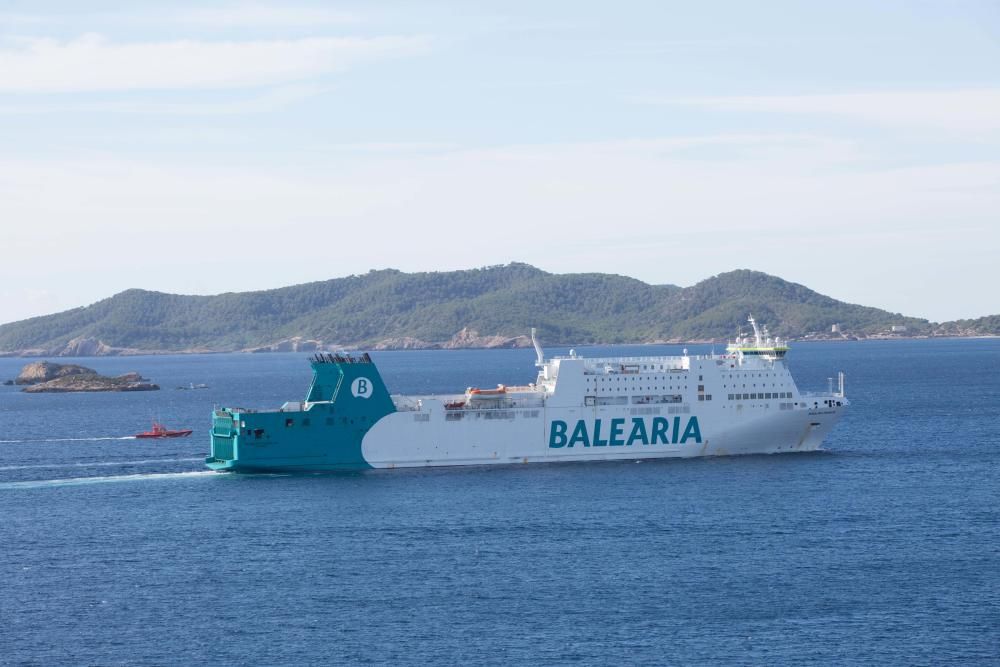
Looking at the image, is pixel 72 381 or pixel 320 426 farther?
pixel 72 381

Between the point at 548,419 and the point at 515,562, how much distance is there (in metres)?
19.3

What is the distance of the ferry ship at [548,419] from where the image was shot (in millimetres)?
57250

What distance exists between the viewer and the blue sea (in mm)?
32000

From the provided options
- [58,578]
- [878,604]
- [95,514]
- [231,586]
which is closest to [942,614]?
[878,604]

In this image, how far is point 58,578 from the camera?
127ft

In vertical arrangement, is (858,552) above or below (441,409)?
below

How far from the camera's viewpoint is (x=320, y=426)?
2255 inches

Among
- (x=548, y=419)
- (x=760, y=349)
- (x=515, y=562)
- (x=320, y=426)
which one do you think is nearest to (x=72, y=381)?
(x=320, y=426)

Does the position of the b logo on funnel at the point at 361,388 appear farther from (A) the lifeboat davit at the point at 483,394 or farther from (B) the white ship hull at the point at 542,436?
(A) the lifeboat davit at the point at 483,394

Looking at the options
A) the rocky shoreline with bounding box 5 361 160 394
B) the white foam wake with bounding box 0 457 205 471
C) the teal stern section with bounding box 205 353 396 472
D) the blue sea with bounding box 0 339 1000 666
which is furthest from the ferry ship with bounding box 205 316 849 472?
the rocky shoreline with bounding box 5 361 160 394

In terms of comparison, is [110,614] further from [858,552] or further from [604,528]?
[858,552]

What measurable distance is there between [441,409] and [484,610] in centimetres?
2368

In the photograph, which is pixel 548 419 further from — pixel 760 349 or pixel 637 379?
pixel 760 349

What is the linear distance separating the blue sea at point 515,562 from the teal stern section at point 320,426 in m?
1.19
